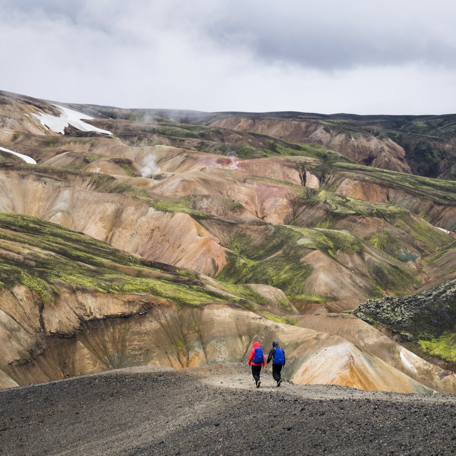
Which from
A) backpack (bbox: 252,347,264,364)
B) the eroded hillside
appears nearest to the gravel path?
backpack (bbox: 252,347,264,364)

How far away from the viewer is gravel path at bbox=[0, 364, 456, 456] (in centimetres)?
1247

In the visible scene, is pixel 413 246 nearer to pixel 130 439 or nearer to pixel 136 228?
pixel 136 228

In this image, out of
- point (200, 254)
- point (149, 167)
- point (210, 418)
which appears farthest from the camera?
point (149, 167)

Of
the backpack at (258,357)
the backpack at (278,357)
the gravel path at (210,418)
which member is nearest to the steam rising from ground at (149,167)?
the gravel path at (210,418)

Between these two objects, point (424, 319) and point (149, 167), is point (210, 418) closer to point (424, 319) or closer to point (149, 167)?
point (424, 319)

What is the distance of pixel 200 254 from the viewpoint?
90.9 m

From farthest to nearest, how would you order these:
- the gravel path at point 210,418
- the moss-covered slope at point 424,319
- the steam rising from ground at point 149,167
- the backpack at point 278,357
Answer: the steam rising from ground at point 149,167
the moss-covered slope at point 424,319
the backpack at point 278,357
the gravel path at point 210,418

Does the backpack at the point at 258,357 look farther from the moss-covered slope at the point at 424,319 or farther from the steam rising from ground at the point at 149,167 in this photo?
the steam rising from ground at the point at 149,167

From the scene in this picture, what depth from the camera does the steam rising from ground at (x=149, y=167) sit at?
147m

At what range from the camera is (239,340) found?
4691cm

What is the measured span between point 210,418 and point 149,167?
469ft

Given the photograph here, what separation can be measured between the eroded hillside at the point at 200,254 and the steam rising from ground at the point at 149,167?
2.50ft

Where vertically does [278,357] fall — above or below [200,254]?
above

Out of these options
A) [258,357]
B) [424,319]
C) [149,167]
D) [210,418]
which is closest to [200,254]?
[424,319]
